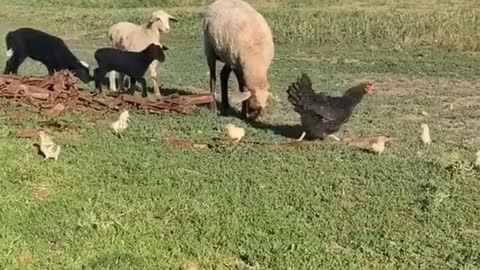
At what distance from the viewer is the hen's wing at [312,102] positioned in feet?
28.8

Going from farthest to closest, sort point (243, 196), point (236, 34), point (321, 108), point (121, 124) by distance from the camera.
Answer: point (236, 34)
point (321, 108)
point (121, 124)
point (243, 196)

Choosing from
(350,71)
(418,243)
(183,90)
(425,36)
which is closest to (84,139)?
(418,243)

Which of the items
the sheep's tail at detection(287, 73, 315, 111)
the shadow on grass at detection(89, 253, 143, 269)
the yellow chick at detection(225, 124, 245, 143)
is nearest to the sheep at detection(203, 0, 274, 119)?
the sheep's tail at detection(287, 73, 315, 111)

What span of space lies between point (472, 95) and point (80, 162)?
26.0 ft

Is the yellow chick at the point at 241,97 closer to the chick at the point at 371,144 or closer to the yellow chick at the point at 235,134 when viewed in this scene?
the yellow chick at the point at 235,134

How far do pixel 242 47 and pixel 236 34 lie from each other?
29cm

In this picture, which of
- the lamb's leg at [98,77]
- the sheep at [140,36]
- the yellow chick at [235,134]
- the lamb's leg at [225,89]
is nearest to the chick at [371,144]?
the yellow chick at [235,134]

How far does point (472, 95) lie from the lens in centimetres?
1305

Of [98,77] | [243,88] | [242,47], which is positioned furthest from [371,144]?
[98,77]

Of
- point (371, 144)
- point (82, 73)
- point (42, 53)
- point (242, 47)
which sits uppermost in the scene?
point (242, 47)

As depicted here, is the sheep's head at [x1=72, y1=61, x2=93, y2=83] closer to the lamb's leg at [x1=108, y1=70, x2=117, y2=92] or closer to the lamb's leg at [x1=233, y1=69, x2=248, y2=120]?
the lamb's leg at [x1=108, y1=70, x2=117, y2=92]

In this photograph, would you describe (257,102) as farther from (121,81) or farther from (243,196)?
(121,81)

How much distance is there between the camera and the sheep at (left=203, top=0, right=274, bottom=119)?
10.5 m

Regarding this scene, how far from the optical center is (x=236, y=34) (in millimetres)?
11047
